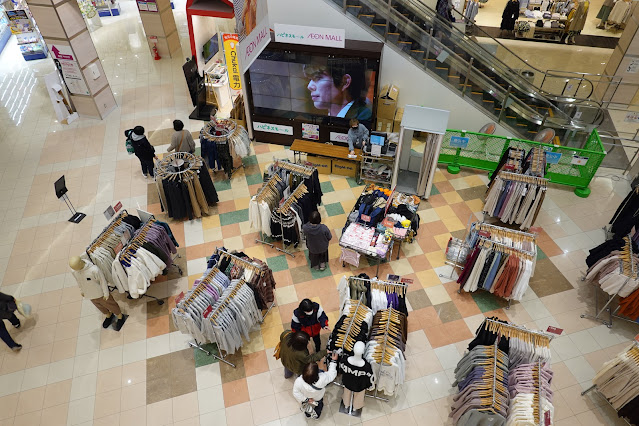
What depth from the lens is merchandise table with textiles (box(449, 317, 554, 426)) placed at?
4.55 meters

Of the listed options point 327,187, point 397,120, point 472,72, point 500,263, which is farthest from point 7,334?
point 472,72

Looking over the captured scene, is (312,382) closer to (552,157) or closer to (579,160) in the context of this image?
(552,157)

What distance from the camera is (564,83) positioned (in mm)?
10109

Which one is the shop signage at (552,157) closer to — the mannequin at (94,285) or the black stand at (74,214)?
the mannequin at (94,285)

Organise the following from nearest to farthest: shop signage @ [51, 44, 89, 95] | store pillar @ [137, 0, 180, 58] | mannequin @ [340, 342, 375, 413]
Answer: mannequin @ [340, 342, 375, 413]
shop signage @ [51, 44, 89, 95]
store pillar @ [137, 0, 180, 58]

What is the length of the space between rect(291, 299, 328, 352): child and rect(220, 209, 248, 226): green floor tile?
3.33 metres

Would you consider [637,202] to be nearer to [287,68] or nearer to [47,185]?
[287,68]

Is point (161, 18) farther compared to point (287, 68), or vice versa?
point (161, 18)

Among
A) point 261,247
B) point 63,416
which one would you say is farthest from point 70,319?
point 261,247

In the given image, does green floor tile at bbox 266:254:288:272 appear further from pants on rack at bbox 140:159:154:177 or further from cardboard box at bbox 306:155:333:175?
pants on rack at bbox 140:159:154:177

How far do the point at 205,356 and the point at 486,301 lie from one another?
4.58 metres

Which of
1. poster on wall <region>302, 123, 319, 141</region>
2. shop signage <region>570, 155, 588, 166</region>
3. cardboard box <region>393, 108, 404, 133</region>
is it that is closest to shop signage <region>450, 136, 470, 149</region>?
cardboard box <region>393, 108, 404, 133</region>

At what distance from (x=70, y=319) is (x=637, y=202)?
978cm

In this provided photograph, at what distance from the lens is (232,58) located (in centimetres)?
1027
